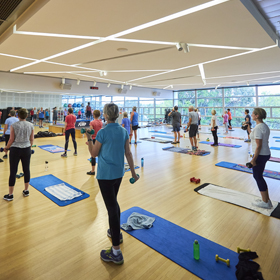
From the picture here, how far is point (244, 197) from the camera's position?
3.30 m

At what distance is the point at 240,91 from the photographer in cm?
1506

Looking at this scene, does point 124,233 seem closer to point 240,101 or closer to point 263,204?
point 263,204

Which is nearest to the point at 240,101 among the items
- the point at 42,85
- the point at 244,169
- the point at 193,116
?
the point at 193,116

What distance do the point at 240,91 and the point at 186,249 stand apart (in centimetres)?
1578

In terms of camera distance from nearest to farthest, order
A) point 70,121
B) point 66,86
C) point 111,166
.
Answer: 1. point 111,166
2. point 70,121
3. point 66,86

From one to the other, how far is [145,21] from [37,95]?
19.6 metres

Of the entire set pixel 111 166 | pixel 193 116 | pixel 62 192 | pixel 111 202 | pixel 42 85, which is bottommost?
pixel 62 192

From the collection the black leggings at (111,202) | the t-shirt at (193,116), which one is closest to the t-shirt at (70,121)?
the t-shirt at (193,116)

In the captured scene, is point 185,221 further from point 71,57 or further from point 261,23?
point 71,57

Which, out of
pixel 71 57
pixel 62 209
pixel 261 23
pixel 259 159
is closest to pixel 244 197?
pixel 259 159

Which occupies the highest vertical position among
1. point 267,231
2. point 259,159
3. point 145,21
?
point 145,21

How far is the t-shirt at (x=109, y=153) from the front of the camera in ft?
5.87

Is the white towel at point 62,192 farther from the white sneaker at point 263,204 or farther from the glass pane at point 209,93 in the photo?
the glass pane at point 209,93

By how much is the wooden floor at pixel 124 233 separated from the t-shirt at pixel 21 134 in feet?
3.06
